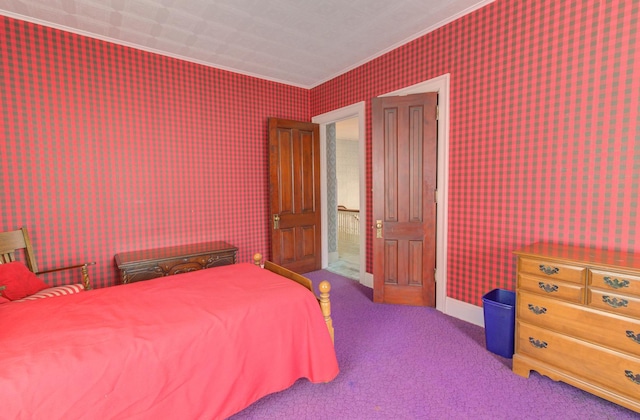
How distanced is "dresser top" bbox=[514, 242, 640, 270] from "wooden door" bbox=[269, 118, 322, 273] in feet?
9.94

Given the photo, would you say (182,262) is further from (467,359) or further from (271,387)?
(467,359)

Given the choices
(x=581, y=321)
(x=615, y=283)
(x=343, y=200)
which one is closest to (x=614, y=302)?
(x=615, y=283)

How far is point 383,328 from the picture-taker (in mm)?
2971

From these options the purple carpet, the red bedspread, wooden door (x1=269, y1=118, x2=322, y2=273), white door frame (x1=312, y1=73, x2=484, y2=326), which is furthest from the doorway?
the red bedspread

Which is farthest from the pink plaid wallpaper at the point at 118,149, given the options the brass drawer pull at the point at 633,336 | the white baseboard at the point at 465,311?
the brass drawer pull at the point at 633,336

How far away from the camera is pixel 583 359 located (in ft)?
6.26

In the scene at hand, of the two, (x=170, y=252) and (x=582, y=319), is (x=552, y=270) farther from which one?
(x=170, y=252)

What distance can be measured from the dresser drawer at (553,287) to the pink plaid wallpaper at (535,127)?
569 mm

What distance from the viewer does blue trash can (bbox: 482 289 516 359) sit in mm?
2389

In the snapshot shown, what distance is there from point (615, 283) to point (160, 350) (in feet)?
8.35

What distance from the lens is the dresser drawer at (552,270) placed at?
191cm

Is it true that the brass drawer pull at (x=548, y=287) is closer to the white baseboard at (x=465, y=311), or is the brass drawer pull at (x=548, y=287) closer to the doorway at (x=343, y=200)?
the white baseboard at (x=465, y=311)

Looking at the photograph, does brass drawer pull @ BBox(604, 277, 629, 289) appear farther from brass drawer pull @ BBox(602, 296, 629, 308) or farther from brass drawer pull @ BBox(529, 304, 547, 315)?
brass drawer pull @ BBox(529, 304, 547, 315)

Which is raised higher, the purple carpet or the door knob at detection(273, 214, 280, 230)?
the door knob at detection(273, 214, 280, 230)
